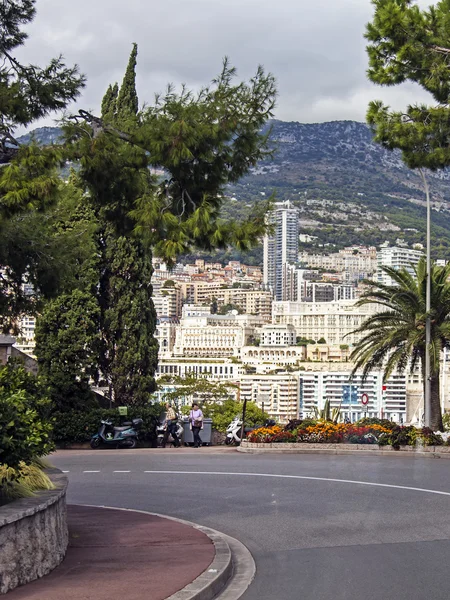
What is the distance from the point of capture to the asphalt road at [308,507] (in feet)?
27.7

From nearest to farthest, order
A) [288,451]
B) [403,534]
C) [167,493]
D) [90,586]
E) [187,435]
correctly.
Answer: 1. [90,586]
2. [403,534]
3. [167,493]
4. [288,451]
5. [187,435]

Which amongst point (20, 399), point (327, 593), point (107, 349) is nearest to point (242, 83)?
point (20, 399)

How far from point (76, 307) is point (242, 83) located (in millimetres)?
14908

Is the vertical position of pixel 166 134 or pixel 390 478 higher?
pixel 166 134

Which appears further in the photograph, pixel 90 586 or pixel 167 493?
pixel 167 493

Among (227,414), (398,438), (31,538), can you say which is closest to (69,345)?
(227,414)

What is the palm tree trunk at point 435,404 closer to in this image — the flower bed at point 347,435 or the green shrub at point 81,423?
the flower bed at point 347,435

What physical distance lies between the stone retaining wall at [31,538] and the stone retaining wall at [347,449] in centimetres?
1350

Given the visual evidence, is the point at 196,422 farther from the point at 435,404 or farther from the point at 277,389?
the point at 277,389

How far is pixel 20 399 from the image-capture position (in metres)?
8.62

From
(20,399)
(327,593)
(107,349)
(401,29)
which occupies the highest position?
(401,29)

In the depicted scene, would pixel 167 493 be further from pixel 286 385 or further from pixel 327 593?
pixel 286 385

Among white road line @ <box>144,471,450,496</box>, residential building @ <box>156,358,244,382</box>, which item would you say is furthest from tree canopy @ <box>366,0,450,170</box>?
residential building @ <box>156,358,244,382</box>

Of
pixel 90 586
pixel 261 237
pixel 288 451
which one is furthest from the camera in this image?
pixel 288 451
